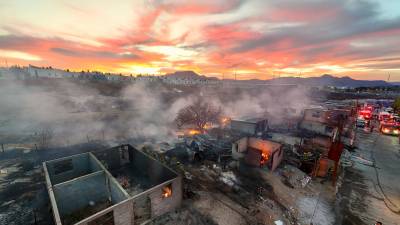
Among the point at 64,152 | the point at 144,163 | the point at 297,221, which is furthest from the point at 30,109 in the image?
the point at 297,221

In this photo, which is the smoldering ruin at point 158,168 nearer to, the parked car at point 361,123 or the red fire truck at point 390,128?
the parked car at point 361,123

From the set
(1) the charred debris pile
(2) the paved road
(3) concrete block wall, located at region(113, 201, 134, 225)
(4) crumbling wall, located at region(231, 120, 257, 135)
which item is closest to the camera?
(3) concrete block wall, located at region(113, 201, 134, 225)

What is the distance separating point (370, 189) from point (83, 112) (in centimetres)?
5306

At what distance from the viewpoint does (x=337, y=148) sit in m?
16.5

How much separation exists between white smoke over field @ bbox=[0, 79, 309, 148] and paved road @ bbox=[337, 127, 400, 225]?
63.6 ft

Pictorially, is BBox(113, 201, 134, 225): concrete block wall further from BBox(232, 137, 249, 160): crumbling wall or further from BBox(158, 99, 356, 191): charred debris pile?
BBox(232, 137, 249, 160): crumbling wall

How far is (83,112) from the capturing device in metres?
44.1

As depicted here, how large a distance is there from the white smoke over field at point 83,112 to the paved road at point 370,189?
63.6 ft

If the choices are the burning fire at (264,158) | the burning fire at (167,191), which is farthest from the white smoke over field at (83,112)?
the burning fire at (167,191)

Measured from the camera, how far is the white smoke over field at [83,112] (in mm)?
31062

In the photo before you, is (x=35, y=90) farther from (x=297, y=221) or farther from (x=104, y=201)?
(x=297, y=221)

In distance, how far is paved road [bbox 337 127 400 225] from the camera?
14387mm

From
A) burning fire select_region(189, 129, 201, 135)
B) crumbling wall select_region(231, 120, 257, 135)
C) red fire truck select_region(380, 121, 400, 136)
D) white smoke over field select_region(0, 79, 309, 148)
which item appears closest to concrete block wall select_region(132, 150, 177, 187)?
white smoke over field select_region(0, 79, 309, 148)

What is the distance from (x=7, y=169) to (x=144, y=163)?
47.4 feet
